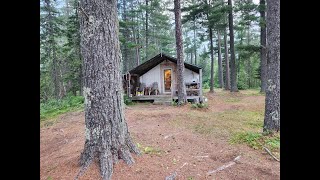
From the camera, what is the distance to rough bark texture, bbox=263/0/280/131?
5.94 meters

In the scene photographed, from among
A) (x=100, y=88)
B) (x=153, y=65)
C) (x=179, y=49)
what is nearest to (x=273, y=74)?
(x=100, y=88)

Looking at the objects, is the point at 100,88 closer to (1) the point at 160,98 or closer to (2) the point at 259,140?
(2) the point at 259,140

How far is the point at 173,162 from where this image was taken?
4.27 metres

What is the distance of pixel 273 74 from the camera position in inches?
237

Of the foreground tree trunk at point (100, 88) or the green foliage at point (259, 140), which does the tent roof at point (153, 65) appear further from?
the foreground tree trunk at point (100, 88)

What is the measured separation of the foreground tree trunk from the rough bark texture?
435 cm

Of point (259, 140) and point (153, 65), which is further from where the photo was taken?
point (153, 65)

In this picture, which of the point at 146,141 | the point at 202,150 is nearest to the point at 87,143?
the point at 146,141

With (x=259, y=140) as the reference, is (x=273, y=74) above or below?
above

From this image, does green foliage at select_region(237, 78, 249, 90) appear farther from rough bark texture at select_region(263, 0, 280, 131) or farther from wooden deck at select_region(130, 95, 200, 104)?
rough bark texture at select_region(263, 0, 280, 131)

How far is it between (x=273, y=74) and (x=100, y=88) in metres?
4.86

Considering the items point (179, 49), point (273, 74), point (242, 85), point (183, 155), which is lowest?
point (183, 155)

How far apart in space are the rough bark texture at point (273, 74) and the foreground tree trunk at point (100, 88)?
14.3 ft
